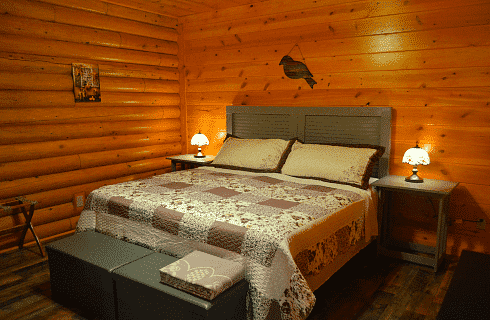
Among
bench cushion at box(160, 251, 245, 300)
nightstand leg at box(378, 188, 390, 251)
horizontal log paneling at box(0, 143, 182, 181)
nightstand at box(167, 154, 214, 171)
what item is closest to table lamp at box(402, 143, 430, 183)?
nightstand leg at box(378, 188, 390, 251)

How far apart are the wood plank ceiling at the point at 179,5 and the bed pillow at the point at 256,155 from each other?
63.2 inches

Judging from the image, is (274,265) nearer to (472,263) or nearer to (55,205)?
(472,263)

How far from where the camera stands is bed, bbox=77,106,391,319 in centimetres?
195

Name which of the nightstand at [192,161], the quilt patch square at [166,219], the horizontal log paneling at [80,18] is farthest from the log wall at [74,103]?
the quilt patch square at [166,219]

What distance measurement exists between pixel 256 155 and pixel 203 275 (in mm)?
1948

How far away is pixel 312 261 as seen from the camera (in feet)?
7.06

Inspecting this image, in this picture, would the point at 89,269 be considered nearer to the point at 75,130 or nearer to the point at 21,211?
the point at 21,211

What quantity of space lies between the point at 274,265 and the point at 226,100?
296 cm

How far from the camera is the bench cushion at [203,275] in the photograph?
1.76 m

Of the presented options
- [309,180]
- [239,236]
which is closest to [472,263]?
[239,236]

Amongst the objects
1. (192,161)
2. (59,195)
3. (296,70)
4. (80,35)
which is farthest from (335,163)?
(80,35)

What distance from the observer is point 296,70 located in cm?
393

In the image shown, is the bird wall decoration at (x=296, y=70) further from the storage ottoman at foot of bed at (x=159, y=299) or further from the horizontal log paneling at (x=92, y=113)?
the storage ottoman at foot of bed at (x=159, y=299)

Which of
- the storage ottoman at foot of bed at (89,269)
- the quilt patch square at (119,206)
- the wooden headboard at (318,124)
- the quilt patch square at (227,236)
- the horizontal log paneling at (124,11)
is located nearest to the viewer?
the quilt patch square at (227,236)
